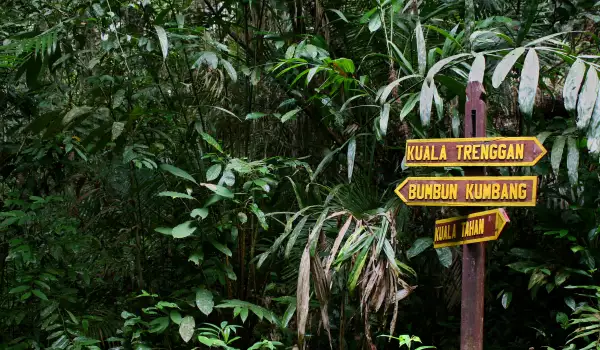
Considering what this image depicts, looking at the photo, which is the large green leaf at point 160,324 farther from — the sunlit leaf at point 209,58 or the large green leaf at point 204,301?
the sunlit leaf at point 209,58

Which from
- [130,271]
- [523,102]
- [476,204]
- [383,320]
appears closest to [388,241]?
[383,320]

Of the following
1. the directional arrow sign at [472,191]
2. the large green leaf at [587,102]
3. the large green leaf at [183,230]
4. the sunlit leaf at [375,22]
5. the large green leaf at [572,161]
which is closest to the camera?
the directional arrow sign at [472,191]

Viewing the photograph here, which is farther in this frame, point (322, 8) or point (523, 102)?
point (322, 8)

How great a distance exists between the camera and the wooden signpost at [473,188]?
2389 mm

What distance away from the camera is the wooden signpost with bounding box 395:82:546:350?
7.84 feet

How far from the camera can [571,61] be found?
8.87 ft

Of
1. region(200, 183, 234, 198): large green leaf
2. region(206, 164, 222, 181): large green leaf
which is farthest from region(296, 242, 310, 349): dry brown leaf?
region(206, 164, 222, 181): large green leaf

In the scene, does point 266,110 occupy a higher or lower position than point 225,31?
lower

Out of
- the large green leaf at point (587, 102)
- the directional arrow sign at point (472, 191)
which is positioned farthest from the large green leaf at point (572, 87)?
the directional arrow sign at point (472, 191)

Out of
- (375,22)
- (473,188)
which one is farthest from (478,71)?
(375,22)

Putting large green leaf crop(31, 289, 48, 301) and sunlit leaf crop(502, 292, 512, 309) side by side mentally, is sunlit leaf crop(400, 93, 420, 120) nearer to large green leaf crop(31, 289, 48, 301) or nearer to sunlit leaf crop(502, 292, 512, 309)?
sunlit leaf crop(502, 292, 512, 309)

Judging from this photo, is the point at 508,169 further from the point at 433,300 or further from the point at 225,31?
the point at 225,31

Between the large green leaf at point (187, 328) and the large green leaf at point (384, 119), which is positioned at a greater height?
the large green leaf at point (384, 119)

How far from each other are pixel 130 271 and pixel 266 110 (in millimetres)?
1234
